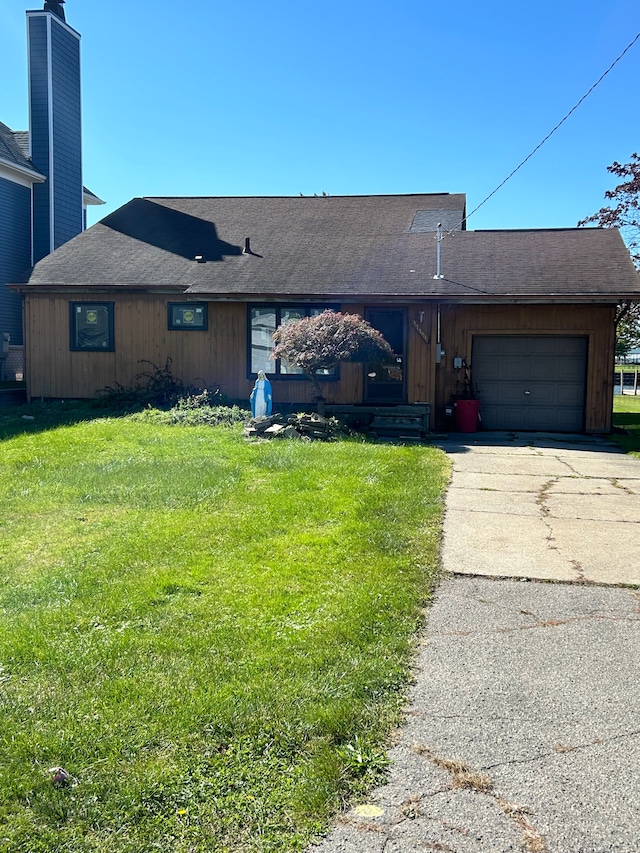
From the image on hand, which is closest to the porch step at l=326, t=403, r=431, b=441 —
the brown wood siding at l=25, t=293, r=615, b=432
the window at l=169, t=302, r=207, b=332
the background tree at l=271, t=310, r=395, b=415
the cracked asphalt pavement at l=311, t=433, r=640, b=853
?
the brown wood siding at l=25, t=293, r=615, b=432

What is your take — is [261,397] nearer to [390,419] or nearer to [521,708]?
[390,419]

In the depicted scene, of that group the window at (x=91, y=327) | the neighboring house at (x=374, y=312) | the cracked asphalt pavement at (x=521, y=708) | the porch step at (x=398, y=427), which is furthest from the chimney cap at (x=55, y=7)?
the cracked asphalt pavement at (x=521, y=708)

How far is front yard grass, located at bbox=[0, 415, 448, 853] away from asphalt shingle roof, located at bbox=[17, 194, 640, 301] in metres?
7.16

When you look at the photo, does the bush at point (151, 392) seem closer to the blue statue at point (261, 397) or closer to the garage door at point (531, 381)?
the blue statue at point (261, 397)

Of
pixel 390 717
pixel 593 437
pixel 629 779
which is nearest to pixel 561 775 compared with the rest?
pixel 629 779

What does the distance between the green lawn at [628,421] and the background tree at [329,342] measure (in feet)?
14.6

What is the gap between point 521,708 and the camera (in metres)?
3.03

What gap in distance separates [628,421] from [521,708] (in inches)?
591

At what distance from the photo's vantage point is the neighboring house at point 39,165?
61.8 ft

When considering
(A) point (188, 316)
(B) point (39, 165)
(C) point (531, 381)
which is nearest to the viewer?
(C) point (531, 381)

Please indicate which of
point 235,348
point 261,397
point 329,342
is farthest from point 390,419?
point 235,348

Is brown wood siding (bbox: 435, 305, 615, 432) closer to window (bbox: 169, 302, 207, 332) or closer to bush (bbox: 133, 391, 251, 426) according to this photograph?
bush (bbox: 133, 391, 251, 426)

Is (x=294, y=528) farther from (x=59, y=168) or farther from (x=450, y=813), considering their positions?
(x=59, y=168)

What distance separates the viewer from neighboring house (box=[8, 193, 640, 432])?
13352 millimetres
